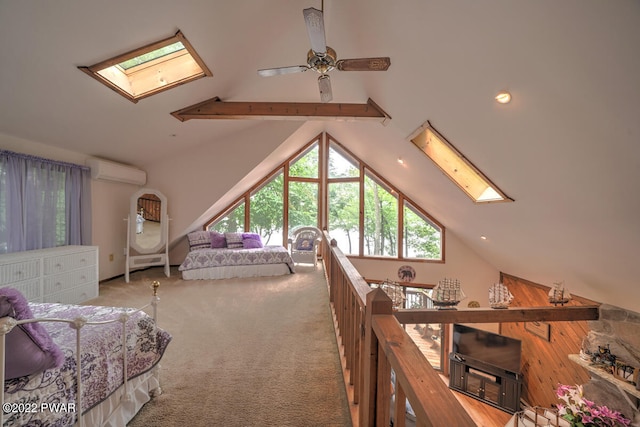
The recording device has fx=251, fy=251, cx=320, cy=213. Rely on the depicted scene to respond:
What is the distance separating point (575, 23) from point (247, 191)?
18.3ft

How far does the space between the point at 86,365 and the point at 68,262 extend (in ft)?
8.40

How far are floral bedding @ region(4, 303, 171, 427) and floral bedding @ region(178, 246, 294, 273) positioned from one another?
107 inches

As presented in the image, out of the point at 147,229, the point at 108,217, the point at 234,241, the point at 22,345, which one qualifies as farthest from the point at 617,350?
the point at 108,217

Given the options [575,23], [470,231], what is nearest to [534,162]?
[575,23]

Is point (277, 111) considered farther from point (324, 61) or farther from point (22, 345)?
point (22, 345)

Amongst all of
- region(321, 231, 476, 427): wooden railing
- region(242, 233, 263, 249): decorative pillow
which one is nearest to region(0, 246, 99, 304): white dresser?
region(242, 233, 263, 249): decorative pillow

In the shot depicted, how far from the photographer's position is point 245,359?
1996 millimetres

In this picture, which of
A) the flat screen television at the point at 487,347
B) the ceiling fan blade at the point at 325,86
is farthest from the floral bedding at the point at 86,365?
the flat screen television at the point at 487,347

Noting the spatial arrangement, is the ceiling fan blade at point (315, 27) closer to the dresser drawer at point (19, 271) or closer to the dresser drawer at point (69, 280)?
Answer: the dresser drawer at point (19, 271)

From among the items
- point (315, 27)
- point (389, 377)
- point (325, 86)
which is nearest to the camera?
point (389, 377)

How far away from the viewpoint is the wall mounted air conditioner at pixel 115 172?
363cm

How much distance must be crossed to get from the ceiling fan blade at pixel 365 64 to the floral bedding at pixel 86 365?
226 centimetres

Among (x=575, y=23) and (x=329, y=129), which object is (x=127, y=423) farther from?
(x=329, y=129)

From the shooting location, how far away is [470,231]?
448 cm
